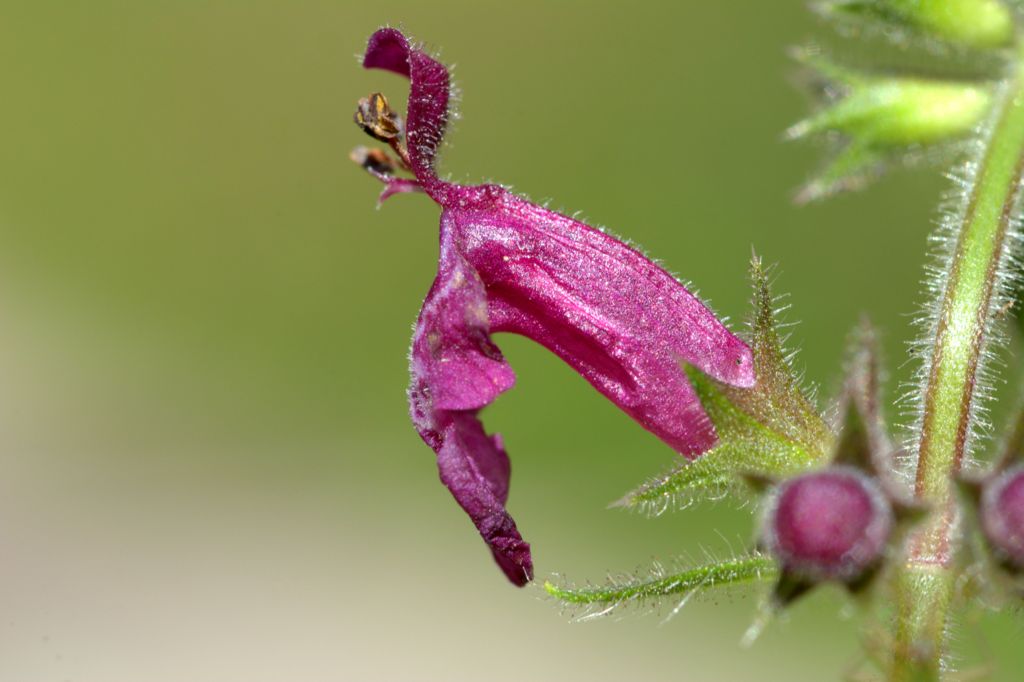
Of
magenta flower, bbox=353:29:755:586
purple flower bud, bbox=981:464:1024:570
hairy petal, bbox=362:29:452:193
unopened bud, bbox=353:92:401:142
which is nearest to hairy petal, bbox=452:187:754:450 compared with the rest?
magenta flower, bbox=353:29:755:586

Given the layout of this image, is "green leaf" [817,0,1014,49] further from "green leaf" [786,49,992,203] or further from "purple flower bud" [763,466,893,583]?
"purple flower bud" [763,466,893,583]

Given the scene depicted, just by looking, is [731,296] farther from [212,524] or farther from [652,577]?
[652,577]

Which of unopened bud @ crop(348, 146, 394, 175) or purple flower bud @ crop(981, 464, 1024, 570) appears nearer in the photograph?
purple flower bud @ crop(981, 464, 1024, 570)

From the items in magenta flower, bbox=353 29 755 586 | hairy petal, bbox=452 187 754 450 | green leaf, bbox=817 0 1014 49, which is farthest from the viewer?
green leaf, bbox=817 0 1014 49

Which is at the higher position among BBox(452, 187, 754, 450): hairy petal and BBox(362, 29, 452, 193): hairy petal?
BBox(362, 29, 452, 193): hairy petal

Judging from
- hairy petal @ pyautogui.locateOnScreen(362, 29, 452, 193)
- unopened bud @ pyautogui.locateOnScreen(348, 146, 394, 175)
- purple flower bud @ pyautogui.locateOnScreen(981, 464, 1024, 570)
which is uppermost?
unopened bud @ pyautogui.locateOnScreen(348, 146, 394, 175)

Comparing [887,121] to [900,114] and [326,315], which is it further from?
[326,315]

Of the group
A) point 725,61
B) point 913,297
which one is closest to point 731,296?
point 913,297
